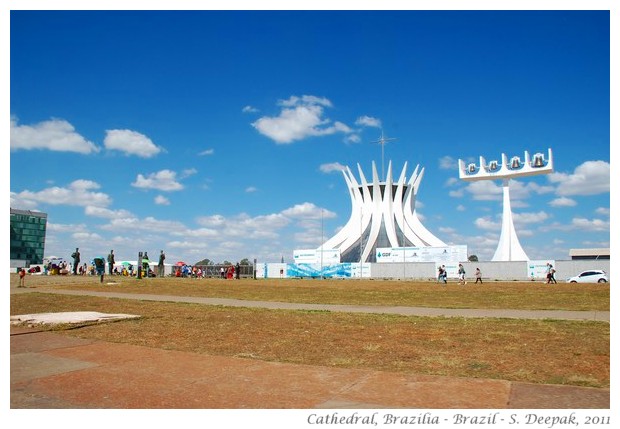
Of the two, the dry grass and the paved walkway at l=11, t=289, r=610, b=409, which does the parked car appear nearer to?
the dry grass

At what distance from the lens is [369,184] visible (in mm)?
80438

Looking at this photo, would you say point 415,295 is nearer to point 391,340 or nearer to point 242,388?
point 391,340

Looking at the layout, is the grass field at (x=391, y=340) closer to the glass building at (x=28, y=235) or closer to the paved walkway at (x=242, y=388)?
the paved walkway at (x=242, y=388)

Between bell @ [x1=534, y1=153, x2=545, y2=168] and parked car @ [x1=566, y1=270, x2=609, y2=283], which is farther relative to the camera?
bell @ [x1=534, y1=153, x2=545, y2=168]

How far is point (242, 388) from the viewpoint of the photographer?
15.2 feet

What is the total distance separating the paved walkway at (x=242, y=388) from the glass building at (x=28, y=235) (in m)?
109

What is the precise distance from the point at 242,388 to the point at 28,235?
388ft

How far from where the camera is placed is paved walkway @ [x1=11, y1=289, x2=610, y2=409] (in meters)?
4.12

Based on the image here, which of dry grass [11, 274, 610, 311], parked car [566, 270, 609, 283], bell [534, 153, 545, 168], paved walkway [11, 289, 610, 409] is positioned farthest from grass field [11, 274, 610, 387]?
bell [534, 153, 545, 168]

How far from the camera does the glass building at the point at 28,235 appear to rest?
4018 inches

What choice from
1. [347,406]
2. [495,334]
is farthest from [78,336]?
[495,334]

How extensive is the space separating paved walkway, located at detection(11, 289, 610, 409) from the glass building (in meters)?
109

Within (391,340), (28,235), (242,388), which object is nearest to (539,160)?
(391,340)

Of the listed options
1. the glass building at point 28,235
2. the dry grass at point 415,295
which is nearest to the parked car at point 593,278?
the dry grass at point 415,295
